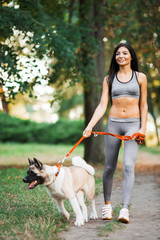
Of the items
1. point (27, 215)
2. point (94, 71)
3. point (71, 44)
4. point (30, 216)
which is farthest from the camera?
point (94, 71)

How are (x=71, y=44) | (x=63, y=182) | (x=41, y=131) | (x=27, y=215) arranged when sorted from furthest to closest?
(x=41, y=131)
(x=71, y=44)
(x=27, y=215)
(x=63, y=182)

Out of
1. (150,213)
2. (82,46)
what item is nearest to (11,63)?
(82,46)

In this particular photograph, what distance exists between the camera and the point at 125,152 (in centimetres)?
473

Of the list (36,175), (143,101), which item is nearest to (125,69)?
(143,101)

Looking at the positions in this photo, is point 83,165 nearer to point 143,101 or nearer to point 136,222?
point 136,222

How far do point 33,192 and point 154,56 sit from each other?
6.71 metres

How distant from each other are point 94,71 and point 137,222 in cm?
747

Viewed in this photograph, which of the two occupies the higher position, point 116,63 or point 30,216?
point 116,63

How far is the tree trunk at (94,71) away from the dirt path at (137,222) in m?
4.29

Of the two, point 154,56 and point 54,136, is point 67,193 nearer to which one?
point 154,56

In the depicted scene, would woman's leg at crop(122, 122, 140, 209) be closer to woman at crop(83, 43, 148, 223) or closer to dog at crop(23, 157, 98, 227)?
woman at crop(83, 43, 148, 223)

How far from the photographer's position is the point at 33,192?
22.1 feet

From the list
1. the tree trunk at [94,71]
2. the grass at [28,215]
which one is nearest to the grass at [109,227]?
the grass at [28,215]

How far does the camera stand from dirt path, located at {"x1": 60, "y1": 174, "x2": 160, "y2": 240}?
4.08 metres
